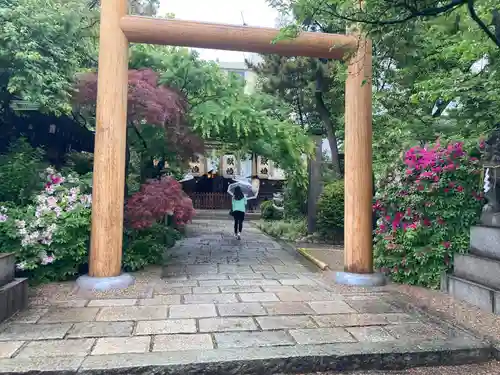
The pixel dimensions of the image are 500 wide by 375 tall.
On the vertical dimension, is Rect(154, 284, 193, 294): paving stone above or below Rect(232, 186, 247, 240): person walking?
below

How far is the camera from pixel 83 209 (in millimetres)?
5871

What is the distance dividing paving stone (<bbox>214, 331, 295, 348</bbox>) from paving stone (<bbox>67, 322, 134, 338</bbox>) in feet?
3.09

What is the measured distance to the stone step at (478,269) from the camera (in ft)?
14.9

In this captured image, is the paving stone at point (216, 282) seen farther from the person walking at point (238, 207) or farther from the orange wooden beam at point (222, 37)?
A: the person walking at point (238, 207)

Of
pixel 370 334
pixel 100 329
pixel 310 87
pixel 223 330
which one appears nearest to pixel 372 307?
pixel 370 334

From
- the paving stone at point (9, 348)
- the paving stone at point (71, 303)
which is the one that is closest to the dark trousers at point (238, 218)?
the paving stone at point (71, 303)

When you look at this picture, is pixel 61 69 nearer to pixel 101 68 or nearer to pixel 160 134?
pixel 101 68

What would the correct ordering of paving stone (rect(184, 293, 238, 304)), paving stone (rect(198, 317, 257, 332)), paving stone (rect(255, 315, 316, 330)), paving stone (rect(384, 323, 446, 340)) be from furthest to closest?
1. paving stone (rect(184, 293, 238, 304))
2. paving stone (rect(255, 315, 316, 330))
3. paving stone (rect(198, 317, 257, 332))
4. paving stone (rect(384, 323, 446, 340))

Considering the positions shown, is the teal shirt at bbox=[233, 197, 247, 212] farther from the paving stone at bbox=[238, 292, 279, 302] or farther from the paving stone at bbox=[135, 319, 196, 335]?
the paving stone at bbox=[135, 319, 196, 335]

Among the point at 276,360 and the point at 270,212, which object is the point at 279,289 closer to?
the point at 276,360

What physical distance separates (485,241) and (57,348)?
498cm

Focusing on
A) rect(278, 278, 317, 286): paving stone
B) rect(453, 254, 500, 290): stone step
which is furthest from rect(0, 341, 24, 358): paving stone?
rect(453, 254, 500, 290): stone step

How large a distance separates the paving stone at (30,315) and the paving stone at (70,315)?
0.20ft

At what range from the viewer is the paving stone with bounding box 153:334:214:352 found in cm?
348
